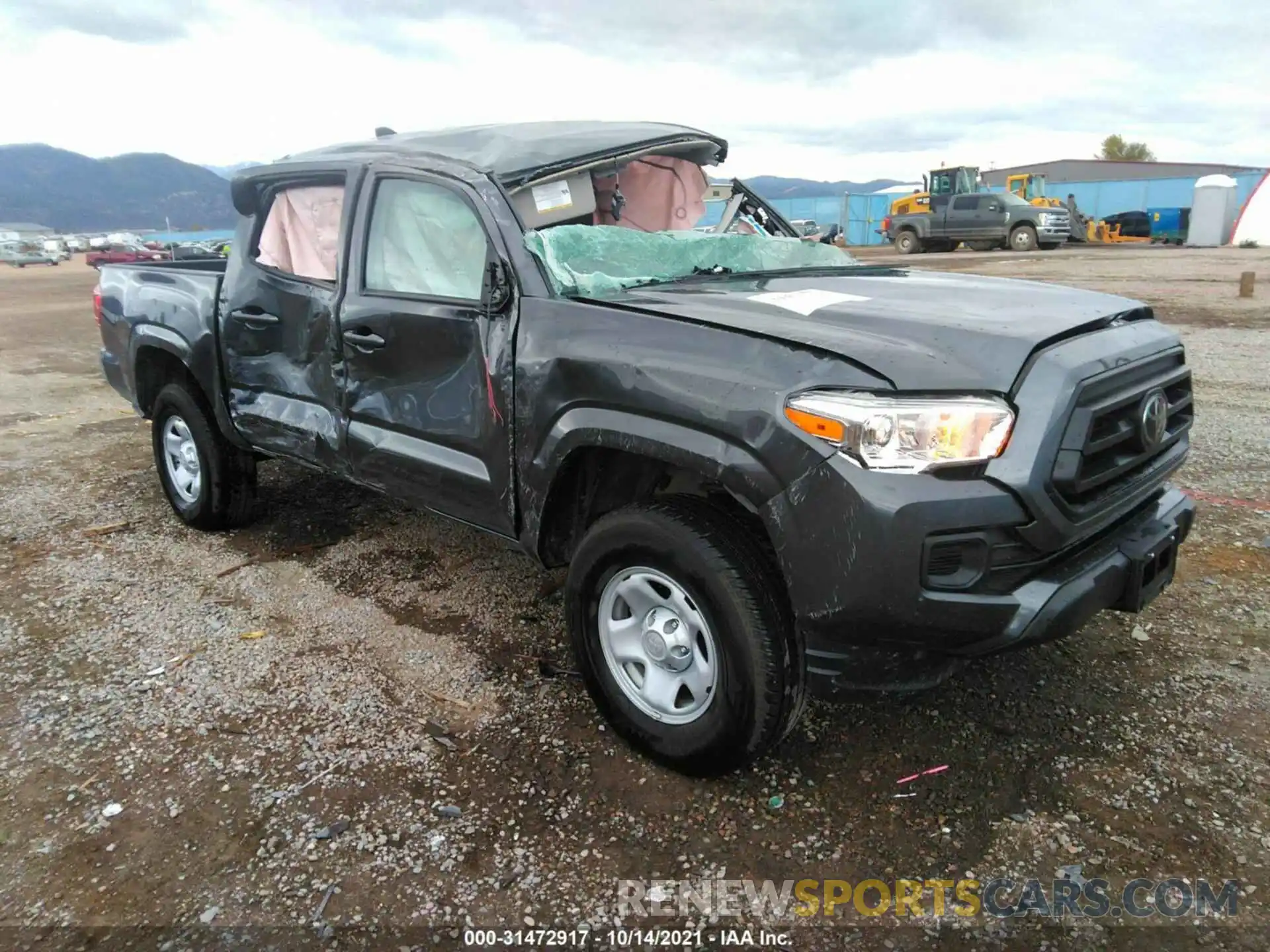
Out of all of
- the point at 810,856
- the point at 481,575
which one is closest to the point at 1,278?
the point at 481,575

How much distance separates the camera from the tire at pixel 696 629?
91.7 inches

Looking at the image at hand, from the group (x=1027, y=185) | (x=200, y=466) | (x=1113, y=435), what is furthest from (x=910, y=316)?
(x=1027, y=185)

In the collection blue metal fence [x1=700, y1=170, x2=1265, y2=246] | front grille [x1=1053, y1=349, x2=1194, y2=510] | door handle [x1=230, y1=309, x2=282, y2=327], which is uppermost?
blue metal fence [x1=700, y1=170, x2=1265, y2=246]

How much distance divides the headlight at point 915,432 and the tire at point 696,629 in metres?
0.45

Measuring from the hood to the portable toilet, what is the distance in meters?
36.8

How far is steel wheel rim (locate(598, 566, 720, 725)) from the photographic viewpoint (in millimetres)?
2510

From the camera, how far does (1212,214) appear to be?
107 feet

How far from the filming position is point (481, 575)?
4.15 meters

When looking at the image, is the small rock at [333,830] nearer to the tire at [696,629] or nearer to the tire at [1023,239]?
the tire at [696,629]

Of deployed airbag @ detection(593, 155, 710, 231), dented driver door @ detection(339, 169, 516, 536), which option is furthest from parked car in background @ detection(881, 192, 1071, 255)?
dented driver door @ detection(339, 169, 516, 536)

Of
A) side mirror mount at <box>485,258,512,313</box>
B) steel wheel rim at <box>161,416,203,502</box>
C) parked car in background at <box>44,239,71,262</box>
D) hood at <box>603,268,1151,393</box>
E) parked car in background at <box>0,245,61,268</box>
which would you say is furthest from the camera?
parked car in background at <box>44,239,71,262</box>

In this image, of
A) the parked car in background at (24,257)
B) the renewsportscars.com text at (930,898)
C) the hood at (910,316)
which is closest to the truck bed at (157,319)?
the hood at (910,316)

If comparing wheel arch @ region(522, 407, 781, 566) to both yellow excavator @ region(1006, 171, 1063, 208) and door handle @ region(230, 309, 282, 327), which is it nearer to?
door handle @ region(230, 309, 282, 327)

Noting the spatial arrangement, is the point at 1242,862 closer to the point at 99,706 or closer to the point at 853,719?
the point at 853,719
